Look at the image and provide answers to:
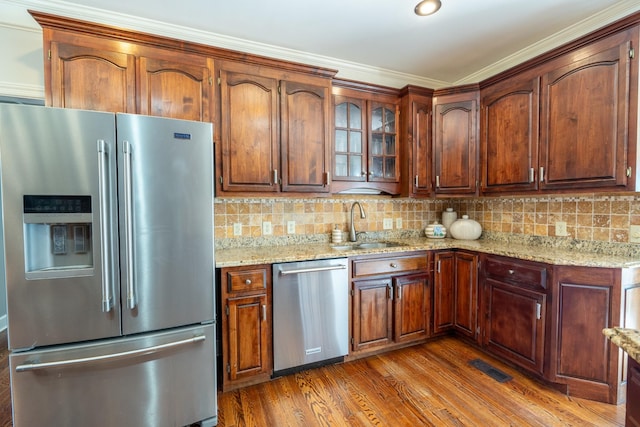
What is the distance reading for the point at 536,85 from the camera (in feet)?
7.34

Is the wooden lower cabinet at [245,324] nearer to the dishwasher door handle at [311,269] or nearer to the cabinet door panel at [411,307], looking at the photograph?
the dishwasher door handle at [311,269]

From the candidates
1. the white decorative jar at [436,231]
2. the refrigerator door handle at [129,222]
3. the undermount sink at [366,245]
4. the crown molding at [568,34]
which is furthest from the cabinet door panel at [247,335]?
the crown molding at [568,34]

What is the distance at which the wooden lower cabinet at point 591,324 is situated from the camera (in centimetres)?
179

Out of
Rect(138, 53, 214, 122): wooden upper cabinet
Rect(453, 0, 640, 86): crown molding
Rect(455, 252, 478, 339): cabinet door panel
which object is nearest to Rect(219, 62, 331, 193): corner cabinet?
Rect(138, 53, 214, 122): wooden upper cabinet

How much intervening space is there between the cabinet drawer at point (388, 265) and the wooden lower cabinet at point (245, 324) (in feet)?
2.38

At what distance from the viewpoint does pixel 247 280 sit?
1.99m

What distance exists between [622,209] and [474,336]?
1.42m

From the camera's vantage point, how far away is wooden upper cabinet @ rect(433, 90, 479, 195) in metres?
2.71

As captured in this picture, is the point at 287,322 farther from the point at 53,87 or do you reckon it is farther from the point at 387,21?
the point at 387,21

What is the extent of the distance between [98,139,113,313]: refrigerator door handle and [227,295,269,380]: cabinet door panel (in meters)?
0.68

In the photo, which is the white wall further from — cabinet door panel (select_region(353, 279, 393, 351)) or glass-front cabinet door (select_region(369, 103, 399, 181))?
cabinet door panel (select_region(353, 279, 393, 351))

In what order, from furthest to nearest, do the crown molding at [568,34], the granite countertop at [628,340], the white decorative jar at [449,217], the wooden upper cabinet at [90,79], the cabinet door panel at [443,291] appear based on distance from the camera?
the white decorative jar at [449,217] → the cabinet door panel at [443,291] → the crown molding at [568,34] → the wooden upper cabinet at [90,79] → the granite countertop at [628,340]

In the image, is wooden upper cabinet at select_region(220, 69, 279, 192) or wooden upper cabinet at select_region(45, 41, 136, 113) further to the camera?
wooden upper cabinet at select_region(220, 69, 279, 192)

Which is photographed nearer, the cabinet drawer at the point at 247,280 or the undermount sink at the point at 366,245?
the cabinet drawer at the point at 247,280
